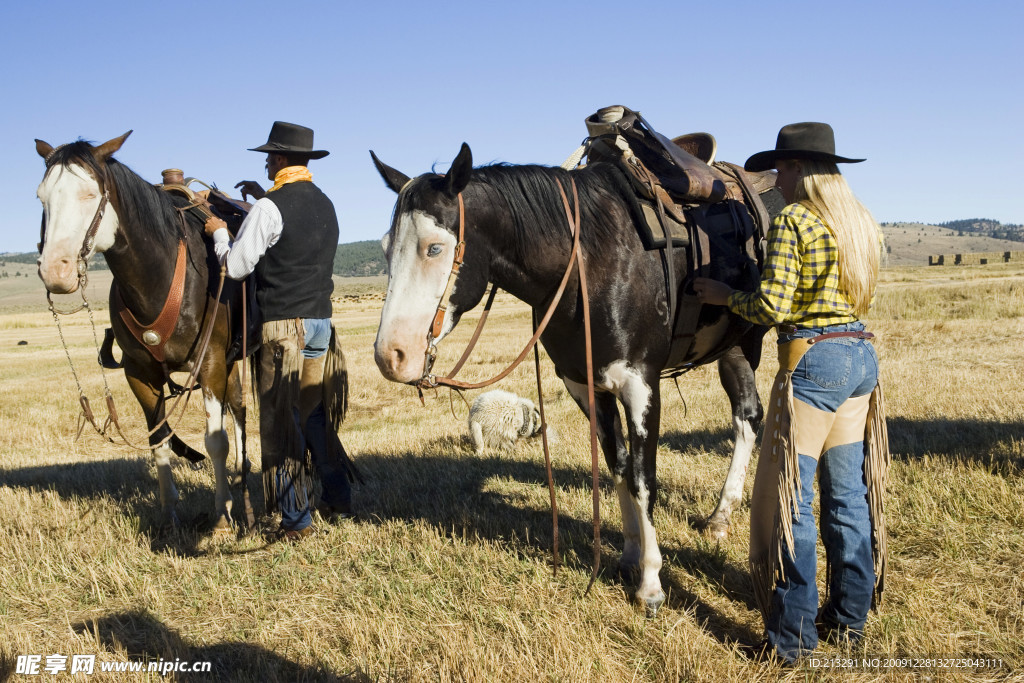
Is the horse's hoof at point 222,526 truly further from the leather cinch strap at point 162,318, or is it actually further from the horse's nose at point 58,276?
the horse's nose at point 58,276

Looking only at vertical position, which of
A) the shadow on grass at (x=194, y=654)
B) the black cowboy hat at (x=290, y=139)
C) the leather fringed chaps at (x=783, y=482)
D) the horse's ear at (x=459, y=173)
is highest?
the black cowboy hat at (x=290, y=139)

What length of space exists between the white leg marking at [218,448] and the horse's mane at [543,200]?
299 centimetres

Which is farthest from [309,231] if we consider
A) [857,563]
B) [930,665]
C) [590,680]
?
[930,665]

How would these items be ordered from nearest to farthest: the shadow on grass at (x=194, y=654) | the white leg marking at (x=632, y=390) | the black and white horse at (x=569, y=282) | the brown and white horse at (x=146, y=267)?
the black and white horse at (x=569, y=282)
the shadow on grass at (x=194, y=654)
the white leg marking at (x=632, y=390)
the brown and white horse at (x=146, y=267)

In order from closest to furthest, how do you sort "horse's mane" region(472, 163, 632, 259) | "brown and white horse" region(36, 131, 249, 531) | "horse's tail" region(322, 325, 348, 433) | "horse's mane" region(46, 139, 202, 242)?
"horse's mane" region(472, 163, 632, 259) < "brown and white horse" region(36, 131, 249, 531) < "horse's mane" region(46, 139, 202, 242) < "horse's tail" region(322, 325, 348, 433)

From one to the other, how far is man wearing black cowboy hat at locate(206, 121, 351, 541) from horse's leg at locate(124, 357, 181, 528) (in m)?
1.08

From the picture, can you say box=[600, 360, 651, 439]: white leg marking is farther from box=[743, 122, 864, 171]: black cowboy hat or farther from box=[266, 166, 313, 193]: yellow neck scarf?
box=[266, 166, 313, 193]: yellow neck scarf

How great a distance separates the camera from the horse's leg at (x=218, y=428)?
5.23 metres

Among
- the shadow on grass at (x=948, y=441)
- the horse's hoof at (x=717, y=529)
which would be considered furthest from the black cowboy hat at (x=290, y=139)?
the shadow on grass at (x=948, y=441)

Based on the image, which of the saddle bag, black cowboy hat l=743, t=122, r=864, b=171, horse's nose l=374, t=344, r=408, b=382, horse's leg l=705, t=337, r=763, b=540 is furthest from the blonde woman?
horse's leg l=705, t=337, r=763, b=540

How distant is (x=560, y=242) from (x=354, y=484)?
3.90 m

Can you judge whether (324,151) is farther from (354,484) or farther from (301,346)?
(354,484)

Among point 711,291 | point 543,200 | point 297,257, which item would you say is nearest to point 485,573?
point 711,291

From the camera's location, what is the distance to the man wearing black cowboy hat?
15.5 feet
